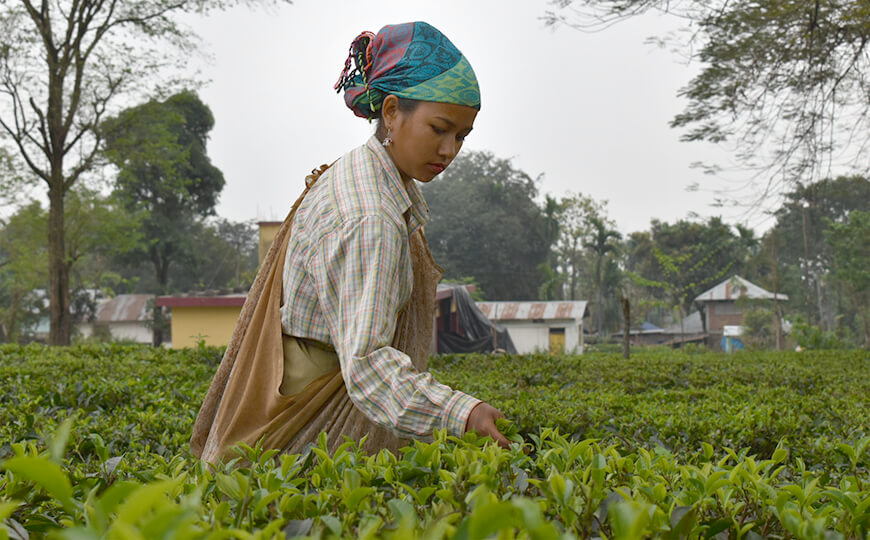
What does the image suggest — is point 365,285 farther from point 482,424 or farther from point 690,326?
point 690,326

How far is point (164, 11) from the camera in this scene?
639 inches

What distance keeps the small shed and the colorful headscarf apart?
1345 inches

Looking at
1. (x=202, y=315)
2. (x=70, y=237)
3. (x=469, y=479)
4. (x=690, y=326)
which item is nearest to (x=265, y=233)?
(x=202, y=315)

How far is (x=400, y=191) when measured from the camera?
2025 millimetres

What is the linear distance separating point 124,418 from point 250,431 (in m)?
1.62

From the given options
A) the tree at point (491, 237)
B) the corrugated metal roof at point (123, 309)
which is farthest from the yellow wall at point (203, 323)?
the tree at point (491, 237)

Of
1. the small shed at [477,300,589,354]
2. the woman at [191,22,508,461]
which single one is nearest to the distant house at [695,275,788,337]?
the small shed at [477,300,589,354]

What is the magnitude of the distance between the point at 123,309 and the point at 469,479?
1743 inches

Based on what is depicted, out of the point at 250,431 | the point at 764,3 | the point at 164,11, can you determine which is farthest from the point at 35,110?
the point at 250,431

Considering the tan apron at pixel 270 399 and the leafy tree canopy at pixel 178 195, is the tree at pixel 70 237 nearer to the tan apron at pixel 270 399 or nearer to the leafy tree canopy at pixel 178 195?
the leafy tree canopy at pixel 178 195

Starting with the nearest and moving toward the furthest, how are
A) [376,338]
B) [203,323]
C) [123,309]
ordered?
1. [376,338]
2. [203,323]
3. [123,309]

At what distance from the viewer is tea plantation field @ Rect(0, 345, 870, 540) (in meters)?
0.83

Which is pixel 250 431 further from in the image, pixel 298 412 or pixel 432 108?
pixel 432 108

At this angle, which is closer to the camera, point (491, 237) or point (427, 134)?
point (427, 134)
